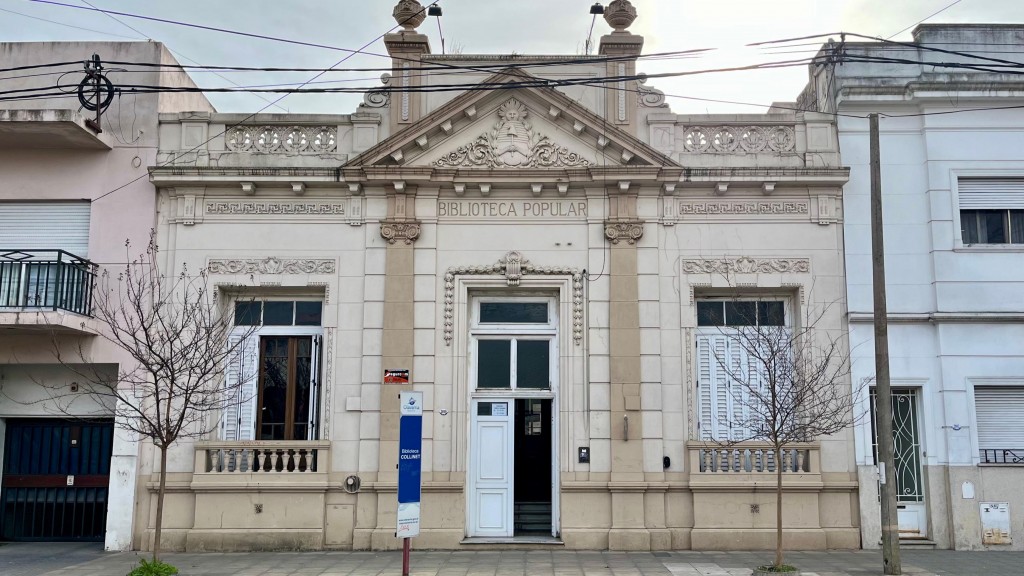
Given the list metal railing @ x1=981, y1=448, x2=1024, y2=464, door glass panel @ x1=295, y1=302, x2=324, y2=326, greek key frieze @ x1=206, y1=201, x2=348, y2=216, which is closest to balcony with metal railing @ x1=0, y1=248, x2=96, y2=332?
greek key frieze @ x1=206, y1=201, x2=348, y2=216

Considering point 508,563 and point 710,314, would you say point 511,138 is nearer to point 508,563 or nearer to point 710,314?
point 710,314

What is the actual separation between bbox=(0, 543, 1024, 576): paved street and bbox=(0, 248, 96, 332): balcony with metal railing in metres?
3.83

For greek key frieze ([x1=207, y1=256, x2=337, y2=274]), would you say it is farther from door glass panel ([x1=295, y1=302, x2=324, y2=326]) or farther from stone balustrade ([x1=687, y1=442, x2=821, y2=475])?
stone balustrade ([x1=687, y1=442, x2=821, y2=475])

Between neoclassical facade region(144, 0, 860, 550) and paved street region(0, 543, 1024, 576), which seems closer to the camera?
paved street region(0, 543, 1024, 576)

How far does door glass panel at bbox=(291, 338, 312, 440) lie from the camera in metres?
14.9

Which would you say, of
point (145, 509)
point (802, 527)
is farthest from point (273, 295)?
point (802, 527)

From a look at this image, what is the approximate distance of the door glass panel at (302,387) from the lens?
1493cm

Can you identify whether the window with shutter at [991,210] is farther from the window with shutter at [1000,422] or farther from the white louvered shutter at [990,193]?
the window with shutter at [1000,422]

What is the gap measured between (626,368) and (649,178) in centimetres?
337

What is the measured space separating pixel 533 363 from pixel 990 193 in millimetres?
8743

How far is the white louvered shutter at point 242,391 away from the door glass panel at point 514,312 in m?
4.17

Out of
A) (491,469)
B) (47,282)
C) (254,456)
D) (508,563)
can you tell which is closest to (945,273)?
(491,469)

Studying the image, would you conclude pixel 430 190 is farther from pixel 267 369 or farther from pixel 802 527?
pixel 802 527

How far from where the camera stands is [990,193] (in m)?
15.1
